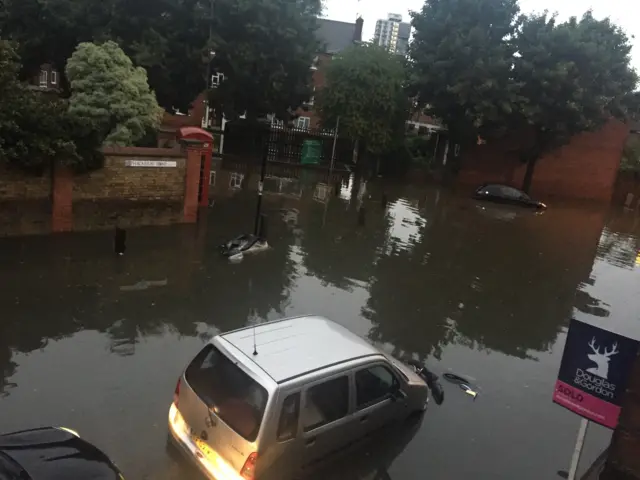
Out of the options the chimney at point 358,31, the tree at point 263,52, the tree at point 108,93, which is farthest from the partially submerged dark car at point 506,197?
the chimney at point 358,31

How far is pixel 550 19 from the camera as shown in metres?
28.8

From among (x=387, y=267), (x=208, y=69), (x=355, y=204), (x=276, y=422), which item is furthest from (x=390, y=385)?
(x=208, y=69)

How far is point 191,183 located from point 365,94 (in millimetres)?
16768

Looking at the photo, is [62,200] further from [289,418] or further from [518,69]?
[518,69]

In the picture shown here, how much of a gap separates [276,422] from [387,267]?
9.40 meters

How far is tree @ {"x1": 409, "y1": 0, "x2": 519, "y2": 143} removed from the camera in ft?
92.7

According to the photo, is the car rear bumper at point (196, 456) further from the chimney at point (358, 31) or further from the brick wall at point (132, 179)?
the chimney at point (358, 31)

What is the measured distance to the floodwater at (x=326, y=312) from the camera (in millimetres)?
6809

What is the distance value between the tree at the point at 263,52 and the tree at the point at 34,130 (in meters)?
14.3

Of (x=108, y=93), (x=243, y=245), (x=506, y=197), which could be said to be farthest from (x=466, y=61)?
(x=243, y=245)

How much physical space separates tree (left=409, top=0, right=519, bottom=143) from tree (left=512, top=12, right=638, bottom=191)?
95 centimetres

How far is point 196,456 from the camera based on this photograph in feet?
17.9

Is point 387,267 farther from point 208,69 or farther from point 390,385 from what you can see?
point 208,69

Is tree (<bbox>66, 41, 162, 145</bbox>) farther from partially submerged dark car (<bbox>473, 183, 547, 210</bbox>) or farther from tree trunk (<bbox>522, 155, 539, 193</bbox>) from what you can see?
tree trunk (<bbox>522, 155, 539, 193</bbox>)
